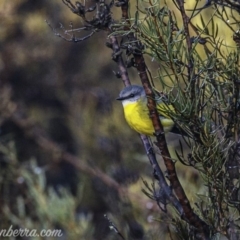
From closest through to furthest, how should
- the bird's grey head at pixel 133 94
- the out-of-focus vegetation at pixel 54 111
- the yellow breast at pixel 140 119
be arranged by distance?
the yellow breast at pixel 140 119
the bird's grey head at pixel 133 94
the out-of-focus vegetation at pixel 54 111

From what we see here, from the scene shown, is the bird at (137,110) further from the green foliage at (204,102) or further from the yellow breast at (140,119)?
the green foliage at (204,102)

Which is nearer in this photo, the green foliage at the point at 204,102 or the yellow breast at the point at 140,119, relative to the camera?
the green foliage at the point at 204,102

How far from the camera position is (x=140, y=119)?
2928mm

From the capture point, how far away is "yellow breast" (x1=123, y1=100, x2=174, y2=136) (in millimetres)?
2752

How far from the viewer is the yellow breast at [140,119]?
9.03 ft

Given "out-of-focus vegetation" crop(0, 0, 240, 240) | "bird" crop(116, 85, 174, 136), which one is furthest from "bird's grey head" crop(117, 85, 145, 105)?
"out-of-focus vegetation" crop(0, 0, 240, 240)

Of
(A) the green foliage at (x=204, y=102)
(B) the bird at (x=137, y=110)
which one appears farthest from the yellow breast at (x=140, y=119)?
(A) the green foliage at (x=204, y=102)

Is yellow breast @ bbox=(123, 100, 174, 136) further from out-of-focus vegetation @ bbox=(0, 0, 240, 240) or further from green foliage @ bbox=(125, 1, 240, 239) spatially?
out-of-focus vegetation @ bbox=(0, 0, 240, 240)

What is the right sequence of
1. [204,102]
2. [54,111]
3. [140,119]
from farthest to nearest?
[54,111], [140,119], [204,102]

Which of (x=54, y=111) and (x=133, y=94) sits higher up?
(x=133, y=94)

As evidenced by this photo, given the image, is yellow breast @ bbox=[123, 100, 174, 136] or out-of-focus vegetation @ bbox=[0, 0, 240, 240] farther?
out-of-focus vegetation @ bbox=[0, 0, 240, 240]

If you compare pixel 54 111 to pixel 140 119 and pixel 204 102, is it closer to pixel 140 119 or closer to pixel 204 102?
pixel 140 119

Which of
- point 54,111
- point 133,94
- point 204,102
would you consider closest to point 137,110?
point 133,94

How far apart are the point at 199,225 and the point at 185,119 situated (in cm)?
36
